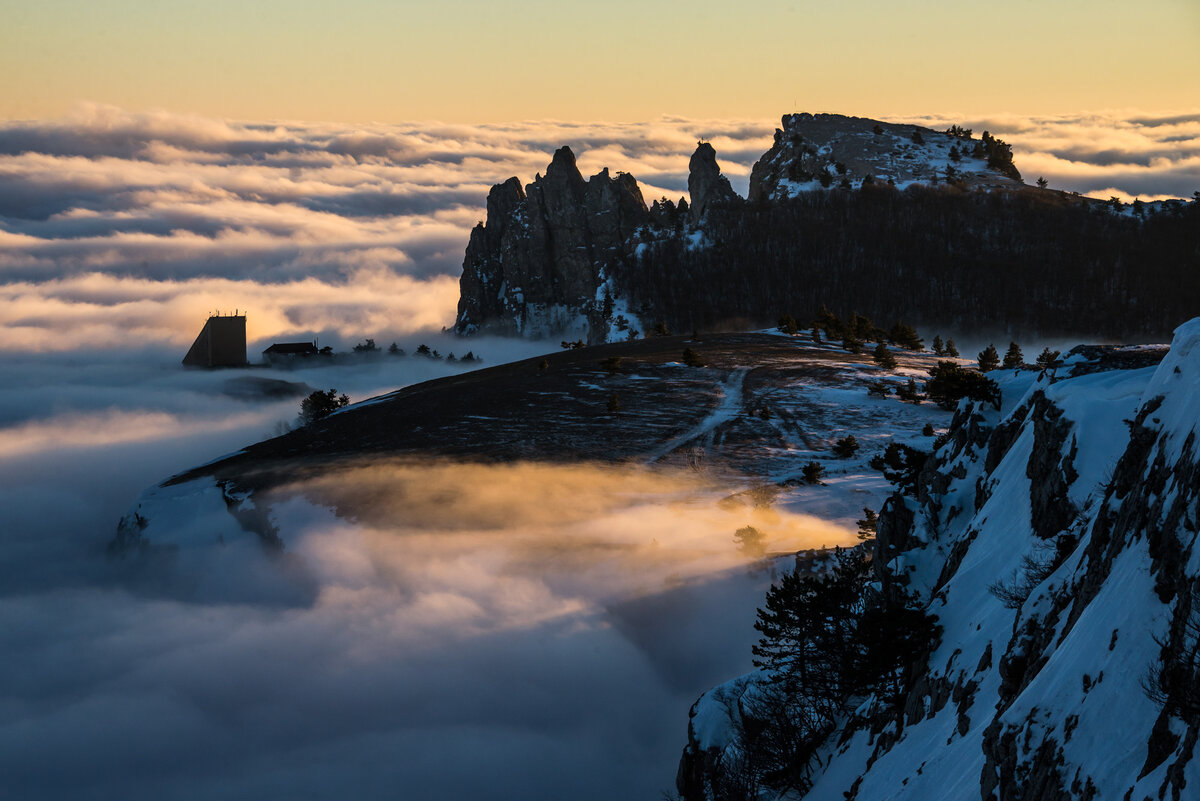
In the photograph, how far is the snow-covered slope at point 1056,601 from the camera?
67.4 ft

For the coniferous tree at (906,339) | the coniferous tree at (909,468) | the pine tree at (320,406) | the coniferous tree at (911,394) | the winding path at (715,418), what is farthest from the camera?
the coniferous tree at (906,339)

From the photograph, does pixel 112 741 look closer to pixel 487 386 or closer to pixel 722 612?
pixel 722 612

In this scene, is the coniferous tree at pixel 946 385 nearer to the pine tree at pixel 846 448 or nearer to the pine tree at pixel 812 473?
the pine tree at pixel 846 448

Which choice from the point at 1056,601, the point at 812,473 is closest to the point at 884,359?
the point at 812,473

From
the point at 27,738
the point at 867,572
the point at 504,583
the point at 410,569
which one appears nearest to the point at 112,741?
the point at 27,738

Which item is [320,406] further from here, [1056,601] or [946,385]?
[1056,601]

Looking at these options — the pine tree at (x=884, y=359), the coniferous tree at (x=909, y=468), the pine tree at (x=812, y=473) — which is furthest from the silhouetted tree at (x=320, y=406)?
the coniferous tree at (x=909, y=468)

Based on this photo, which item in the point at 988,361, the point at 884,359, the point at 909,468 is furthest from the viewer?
the point at 884,359

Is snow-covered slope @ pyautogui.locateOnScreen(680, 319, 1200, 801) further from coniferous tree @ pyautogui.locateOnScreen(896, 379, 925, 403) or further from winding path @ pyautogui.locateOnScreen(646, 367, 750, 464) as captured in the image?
coniferous tree @ pyautogui.locateOnScreen(896, 379, 925, 403)

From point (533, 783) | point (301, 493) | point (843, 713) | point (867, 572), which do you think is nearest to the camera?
point (843, 713)

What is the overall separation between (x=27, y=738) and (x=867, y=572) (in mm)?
A: 59270

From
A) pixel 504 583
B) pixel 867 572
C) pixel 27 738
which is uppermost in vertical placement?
pixel 867 572

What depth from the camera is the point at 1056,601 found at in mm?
26562

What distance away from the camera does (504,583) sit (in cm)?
7962
